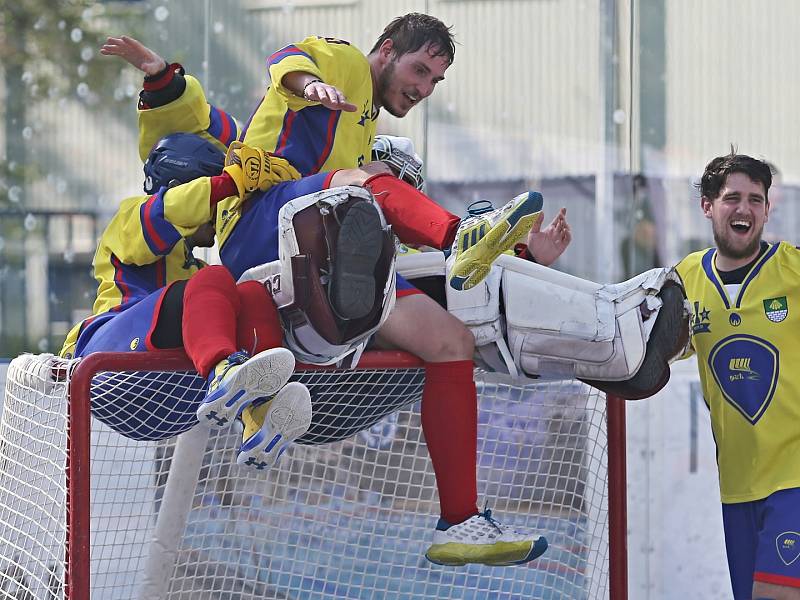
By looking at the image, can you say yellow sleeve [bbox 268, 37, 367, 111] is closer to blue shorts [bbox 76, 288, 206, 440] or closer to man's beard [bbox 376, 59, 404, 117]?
man's beard [bbox 376, 59, 404, 117]

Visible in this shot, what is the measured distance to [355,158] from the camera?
2.44m

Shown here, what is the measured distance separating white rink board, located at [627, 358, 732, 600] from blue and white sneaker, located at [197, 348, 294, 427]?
1.93 meters

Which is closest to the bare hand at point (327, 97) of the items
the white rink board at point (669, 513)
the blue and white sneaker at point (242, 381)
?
the blue and white sneaker at point (242, 381)

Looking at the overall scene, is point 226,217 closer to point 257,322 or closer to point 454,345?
point 257,322

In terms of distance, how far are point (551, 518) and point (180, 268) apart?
1094 mm

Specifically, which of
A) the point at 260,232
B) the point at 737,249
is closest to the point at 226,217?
the point at 260,232

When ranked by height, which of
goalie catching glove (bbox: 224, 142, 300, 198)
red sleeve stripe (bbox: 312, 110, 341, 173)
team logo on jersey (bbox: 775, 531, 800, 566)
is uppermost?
red sleeve stripe (bbox: 312, 110, 341, 173)

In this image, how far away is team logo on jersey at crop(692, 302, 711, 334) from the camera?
8.50ft

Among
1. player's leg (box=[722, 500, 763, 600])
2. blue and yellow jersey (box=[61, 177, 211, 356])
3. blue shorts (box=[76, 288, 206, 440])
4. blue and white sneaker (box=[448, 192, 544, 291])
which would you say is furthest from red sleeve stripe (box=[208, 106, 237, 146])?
player's leg (box=[722, 500, 763, 600])

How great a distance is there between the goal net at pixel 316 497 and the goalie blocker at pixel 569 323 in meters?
0.17

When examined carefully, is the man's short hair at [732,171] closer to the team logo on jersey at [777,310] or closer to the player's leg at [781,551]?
the team logo on jersey at [777,310]

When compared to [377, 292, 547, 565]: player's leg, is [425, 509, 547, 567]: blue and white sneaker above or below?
below

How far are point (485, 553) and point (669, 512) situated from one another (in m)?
1.68

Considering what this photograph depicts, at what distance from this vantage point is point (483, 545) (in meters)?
2.04
